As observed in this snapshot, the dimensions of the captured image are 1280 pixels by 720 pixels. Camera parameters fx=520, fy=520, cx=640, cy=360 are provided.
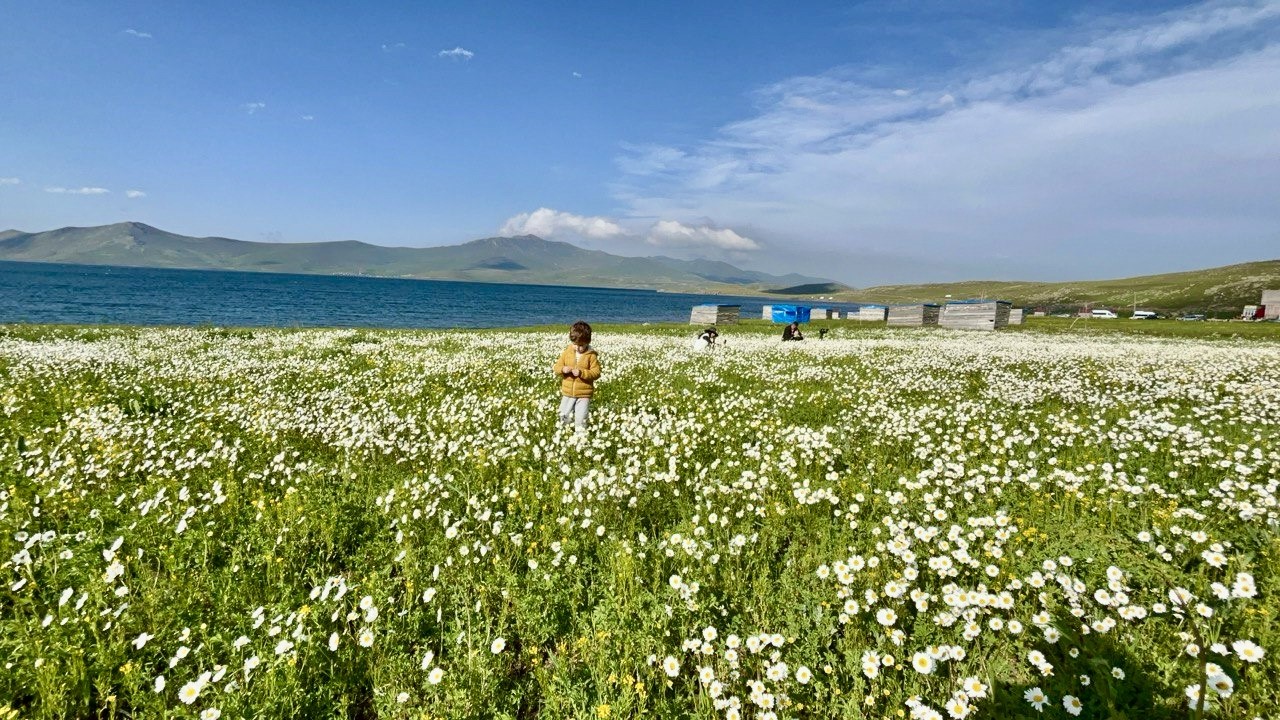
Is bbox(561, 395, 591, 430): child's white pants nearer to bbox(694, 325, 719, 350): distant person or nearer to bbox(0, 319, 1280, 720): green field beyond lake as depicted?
bbox(0, 319, 1280, 720): green field beyond lake

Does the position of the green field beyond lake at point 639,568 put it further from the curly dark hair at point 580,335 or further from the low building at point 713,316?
the low building at point 713,316

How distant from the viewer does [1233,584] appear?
4.28m

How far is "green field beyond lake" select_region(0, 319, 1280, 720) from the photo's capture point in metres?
3.65

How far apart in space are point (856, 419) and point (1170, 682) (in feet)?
25.0

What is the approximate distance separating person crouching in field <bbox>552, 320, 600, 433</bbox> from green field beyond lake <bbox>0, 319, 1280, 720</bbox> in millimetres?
592

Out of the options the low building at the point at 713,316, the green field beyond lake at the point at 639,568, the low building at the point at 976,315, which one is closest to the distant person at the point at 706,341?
the green field beyond lake at the point at 639,568

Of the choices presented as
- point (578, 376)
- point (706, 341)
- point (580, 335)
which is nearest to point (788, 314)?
point (706, 341)

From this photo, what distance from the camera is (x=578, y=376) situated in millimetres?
10539

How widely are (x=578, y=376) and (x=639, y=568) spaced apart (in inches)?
225

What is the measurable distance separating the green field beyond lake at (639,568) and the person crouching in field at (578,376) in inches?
23.3

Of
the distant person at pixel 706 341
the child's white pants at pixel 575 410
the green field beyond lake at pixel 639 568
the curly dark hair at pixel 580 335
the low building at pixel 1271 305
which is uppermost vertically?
the low building at pixel 1271 305

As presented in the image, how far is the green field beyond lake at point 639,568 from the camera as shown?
Answer: 3654mm

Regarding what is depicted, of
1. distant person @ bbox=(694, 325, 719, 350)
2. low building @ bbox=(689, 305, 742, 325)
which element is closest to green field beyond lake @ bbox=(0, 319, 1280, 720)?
distant person @ bbox=(694, 325, 719, 350)

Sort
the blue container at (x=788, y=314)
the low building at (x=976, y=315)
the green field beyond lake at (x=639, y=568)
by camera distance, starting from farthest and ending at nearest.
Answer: the blue container at (x=788, y=314), the low building at (x=976, y=315), the green field beyond lake at (x=639, y=568)
